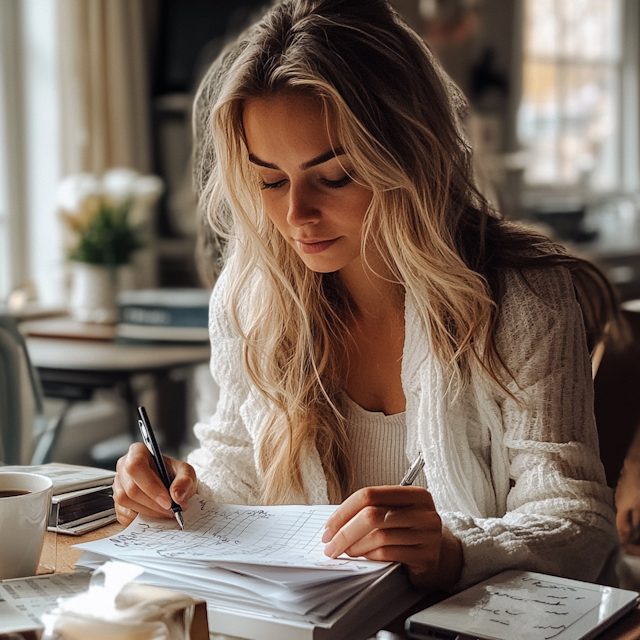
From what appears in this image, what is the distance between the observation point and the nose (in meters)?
1.05

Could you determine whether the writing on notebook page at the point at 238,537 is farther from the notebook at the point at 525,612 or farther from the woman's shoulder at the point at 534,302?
the woman's shoulder at the point at 534,302

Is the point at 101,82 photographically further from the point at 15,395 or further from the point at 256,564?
the point at 256,564

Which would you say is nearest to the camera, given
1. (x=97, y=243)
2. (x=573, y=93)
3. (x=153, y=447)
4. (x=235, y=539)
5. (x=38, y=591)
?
Result: (x=38, y=591)

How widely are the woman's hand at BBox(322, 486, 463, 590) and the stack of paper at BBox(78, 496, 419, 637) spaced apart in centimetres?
1

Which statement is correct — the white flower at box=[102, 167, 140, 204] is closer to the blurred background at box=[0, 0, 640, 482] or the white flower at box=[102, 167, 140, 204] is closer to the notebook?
the blurred background at box=[0, 0, 640, 482]

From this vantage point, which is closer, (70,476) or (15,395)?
(70,476)

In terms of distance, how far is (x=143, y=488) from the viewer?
918 millimetres

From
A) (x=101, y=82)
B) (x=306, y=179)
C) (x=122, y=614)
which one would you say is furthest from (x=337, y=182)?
(x=101, y=82)

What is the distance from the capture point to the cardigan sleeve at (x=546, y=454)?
0.85 metres

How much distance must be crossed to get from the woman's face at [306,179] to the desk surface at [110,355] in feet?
3.77

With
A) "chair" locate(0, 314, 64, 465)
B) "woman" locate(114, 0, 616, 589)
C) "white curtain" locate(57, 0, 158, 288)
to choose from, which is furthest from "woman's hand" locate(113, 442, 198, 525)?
"white curtain" locate(57, 0, 158, 288)

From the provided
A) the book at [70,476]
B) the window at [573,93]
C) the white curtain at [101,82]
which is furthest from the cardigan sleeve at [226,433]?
the window at [573,93]

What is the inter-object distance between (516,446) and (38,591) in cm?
58

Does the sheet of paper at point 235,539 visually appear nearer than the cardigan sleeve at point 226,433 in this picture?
Yes
